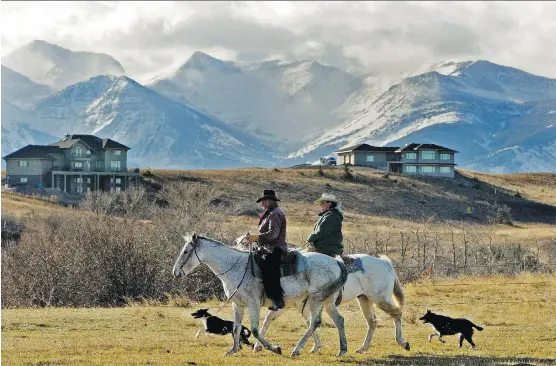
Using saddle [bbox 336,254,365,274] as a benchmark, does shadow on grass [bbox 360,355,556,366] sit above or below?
below

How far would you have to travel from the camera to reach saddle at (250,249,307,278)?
734 inches

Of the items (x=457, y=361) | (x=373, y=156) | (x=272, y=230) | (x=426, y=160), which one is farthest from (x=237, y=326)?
(x=373, y=156)

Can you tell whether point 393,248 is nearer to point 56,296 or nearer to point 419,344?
point 56,296

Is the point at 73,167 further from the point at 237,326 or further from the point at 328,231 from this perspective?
the point at 237,326

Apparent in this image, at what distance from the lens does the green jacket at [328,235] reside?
65.0 ft

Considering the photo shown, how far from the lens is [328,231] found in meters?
19.9

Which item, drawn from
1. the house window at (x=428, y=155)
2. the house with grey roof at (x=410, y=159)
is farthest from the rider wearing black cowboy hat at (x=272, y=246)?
the house window at (x=428, y=155)

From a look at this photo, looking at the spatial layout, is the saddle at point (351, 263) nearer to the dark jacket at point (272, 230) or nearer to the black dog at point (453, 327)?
the dark jacket at point (272, 230)

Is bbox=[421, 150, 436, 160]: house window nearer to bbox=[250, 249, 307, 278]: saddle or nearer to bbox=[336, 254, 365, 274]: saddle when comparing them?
bbox=[336, 254, 365, 274]: saddle

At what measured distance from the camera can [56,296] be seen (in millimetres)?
43156

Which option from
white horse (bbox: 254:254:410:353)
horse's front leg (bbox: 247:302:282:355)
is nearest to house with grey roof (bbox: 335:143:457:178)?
white horse (bbox: 254:254:410:353)

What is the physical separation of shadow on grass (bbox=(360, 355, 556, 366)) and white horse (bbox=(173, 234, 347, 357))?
1112 millimetres

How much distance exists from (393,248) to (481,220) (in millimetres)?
49362

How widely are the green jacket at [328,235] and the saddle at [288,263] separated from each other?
103 centimetres
